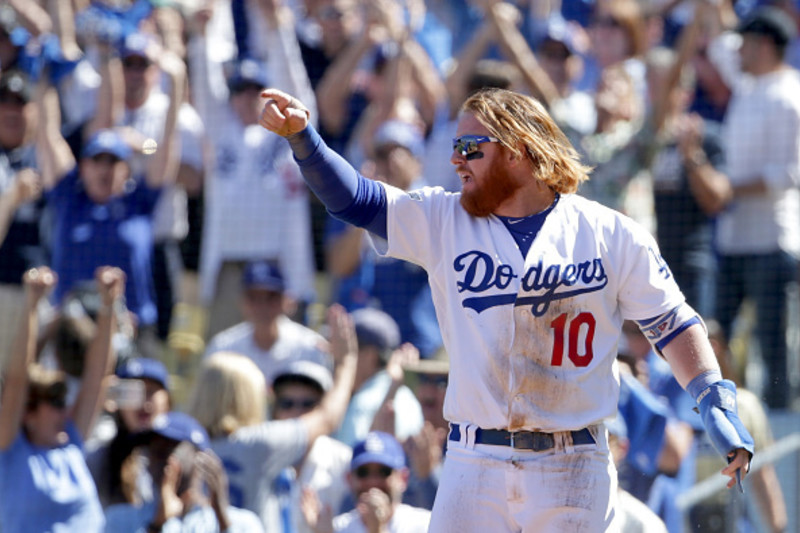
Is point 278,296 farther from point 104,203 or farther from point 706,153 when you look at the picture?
point 706,153

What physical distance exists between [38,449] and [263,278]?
72.9 inches

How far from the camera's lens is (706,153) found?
756 cm

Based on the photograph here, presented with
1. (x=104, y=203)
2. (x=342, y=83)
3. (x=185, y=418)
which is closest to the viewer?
(x=185, y=418)

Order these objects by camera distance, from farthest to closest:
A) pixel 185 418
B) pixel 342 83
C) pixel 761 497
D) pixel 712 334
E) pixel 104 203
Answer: pixel 342 83, pixel 104 203, pixel 712 334, pixel 761 497, pixel 185 418

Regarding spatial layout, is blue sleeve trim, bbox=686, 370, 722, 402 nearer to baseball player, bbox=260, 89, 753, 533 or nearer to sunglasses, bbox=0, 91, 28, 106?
baseball player, bbox=260, 89, 753, 533

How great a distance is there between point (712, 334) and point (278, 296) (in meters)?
2.29

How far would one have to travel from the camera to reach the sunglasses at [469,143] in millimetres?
3639

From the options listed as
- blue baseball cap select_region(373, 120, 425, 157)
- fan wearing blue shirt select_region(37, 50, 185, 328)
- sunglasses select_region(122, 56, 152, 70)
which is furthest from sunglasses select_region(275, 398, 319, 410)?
sunglasses select_region(122, 56, 152, 70)

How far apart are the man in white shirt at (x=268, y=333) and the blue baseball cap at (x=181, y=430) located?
1.18m

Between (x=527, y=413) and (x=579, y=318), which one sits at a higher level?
(x=579, y=318)

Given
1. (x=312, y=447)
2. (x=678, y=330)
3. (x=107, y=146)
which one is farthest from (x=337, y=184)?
(x=107, y=146)

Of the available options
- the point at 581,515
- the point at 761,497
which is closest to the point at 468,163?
the point at 581,515

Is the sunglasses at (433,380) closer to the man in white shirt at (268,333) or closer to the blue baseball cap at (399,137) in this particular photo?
the man in white shirt at (268,333)

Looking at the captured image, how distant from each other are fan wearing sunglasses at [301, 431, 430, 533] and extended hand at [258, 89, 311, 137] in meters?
2.06
